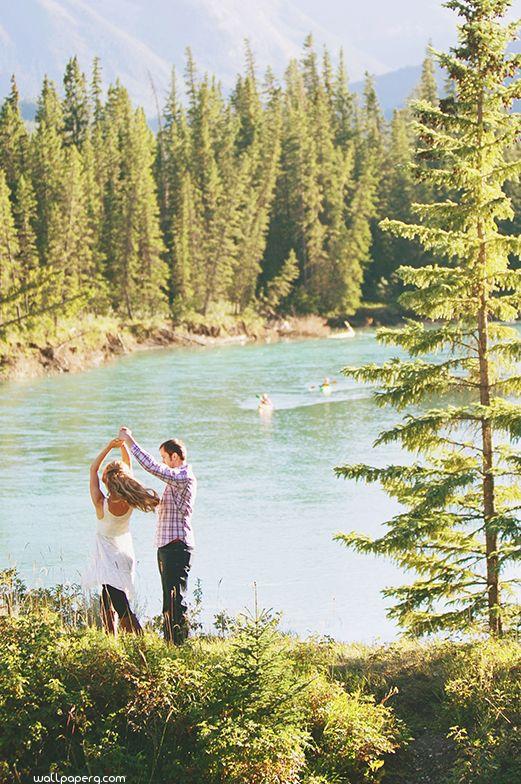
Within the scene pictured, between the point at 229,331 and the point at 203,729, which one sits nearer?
the point at 203,729

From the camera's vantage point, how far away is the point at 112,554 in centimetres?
794

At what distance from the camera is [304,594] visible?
17156 millimetres

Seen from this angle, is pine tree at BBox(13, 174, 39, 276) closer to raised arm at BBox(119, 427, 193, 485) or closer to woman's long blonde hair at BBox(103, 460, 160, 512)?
raised arm at BBox(119, 427, 193, 485)

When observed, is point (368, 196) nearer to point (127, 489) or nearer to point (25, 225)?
point (25, 225)

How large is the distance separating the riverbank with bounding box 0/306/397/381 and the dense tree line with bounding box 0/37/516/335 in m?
1.99

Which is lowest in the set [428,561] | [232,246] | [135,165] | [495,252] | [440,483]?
[428,561]

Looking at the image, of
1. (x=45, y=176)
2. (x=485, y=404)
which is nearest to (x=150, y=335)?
(x=45, y=176)

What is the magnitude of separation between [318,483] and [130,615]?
1820 centimetres

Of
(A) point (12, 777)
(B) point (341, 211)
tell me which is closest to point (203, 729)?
(A) point (12, 777)

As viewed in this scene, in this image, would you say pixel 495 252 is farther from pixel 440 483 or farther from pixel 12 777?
pixel 12 777

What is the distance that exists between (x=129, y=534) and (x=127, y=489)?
43cm

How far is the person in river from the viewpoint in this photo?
7.82 m

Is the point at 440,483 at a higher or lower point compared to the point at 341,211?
lower

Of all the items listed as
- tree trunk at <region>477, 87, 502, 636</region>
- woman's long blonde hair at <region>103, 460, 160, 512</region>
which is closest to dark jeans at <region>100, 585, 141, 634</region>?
woman's long blonde hair at <region>103, 460, 160, 512</region>
